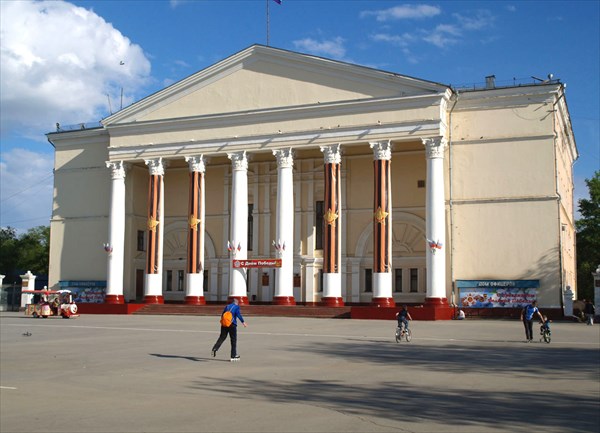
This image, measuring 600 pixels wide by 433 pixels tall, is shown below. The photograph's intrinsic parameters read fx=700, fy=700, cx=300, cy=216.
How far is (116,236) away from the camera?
4594 centimetres

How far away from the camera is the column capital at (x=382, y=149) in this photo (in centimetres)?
3872

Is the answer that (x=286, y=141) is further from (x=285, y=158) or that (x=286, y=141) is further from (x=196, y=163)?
(x=196, y=163)

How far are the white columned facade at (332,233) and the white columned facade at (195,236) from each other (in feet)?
27.9

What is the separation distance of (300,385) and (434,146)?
2705cm

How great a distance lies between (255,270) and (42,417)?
119ft

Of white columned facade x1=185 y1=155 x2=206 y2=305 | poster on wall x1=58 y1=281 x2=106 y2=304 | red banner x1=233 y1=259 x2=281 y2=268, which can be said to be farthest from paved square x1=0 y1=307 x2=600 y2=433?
poster on wall x1=58 y1=281 x2=106 y2=304

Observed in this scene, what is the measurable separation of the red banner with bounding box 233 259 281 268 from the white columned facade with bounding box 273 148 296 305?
37 centimetres

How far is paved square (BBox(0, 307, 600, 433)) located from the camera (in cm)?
923

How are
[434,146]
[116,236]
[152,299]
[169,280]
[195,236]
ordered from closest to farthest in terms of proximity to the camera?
[434,146] → [195,236] → [152,299] → [116,236] → [169,280]

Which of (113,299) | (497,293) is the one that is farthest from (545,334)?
(113,299)

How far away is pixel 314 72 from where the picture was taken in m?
41.3

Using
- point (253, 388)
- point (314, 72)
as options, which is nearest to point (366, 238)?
point (314, 72)

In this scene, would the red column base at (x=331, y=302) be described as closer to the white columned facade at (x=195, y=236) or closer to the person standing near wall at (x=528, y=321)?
the white columned facade at (x=195, y=236)

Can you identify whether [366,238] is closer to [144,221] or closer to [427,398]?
[144,221]
